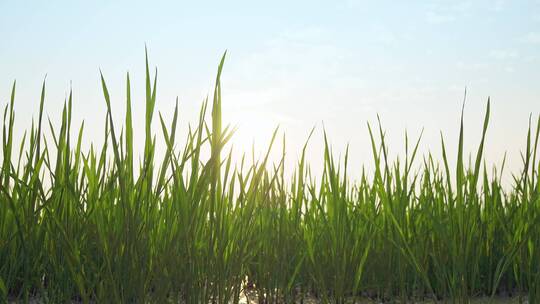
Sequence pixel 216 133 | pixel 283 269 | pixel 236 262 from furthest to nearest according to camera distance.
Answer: pixel 283 269 < pixel 236 262 < pixel 216 133

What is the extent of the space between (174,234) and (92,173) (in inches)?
22.0

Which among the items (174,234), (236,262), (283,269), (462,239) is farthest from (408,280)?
(174,234)

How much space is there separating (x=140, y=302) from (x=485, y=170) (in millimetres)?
1686

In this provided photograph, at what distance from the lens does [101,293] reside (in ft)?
4.80

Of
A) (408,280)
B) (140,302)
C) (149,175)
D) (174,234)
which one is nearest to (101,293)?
(140,302)

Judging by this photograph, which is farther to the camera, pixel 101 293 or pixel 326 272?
pixel 326 272

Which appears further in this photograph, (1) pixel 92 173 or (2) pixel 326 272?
(2) pixel 326 272

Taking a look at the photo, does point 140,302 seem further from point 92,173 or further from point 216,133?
point 92,173

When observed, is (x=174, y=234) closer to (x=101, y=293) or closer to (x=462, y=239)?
(x=101, y=293)

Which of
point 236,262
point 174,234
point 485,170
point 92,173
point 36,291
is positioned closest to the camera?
point 174,234

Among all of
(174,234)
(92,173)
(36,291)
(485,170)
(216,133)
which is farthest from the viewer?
(485,170)

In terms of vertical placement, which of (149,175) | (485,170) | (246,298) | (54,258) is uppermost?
(485,170)

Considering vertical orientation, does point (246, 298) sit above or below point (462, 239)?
below

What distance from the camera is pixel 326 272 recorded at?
2.14 m
